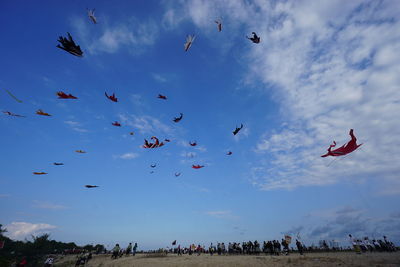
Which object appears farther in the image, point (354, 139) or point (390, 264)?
point (390, 264)

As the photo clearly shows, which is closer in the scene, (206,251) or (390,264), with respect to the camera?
(390,264)

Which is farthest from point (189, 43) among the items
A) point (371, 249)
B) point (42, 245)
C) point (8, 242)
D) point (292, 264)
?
point (8, 242)

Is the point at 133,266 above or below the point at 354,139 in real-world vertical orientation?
below

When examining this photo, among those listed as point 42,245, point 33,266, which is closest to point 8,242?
point 42,245

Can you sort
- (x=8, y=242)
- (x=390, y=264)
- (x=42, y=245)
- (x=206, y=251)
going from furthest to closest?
(x=8, y=242), (x=42, y=245), (x=206, y=251), (x=390, y=264)

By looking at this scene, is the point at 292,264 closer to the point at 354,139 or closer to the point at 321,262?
the point at 321,262

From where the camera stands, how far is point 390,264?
56.7 ft

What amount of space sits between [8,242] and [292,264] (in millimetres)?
88954

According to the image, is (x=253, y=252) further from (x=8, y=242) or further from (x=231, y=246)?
(x=8, y=242)

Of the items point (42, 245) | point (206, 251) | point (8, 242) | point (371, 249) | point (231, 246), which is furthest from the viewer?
point (8, 242)

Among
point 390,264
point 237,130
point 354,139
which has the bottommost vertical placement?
point 390,264

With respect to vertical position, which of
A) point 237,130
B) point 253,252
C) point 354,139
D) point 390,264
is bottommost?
point 390,264

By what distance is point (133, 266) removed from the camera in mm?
22656

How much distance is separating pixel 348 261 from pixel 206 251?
79.5ft
